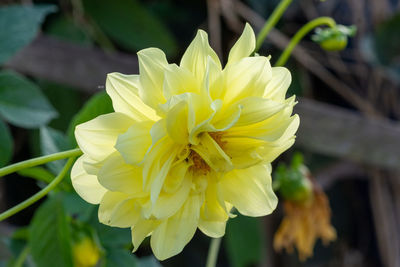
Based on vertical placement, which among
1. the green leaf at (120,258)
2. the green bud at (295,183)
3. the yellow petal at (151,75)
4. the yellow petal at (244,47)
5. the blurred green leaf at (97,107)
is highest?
the yellow petal at (244,47)

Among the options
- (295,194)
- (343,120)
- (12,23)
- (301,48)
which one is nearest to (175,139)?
(12,23)

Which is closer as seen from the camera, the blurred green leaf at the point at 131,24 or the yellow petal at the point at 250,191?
the yellow petal at the point at 250,191

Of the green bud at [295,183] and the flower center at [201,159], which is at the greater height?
the flower center at [201,159]

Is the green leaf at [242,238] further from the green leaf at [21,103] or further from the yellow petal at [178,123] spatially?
the yellow petal at [178,123]

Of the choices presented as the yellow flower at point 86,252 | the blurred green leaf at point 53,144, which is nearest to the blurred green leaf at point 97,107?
the blurred green leaf at point 53,144

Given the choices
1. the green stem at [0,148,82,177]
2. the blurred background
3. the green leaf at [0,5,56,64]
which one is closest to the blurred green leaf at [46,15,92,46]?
the blurred background

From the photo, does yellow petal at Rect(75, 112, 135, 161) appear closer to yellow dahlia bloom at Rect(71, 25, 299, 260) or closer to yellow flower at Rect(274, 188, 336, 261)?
yellow dahlia bloom at Rect(71, 25, 299, 260)

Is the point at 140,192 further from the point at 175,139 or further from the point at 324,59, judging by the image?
the point at 324,59
